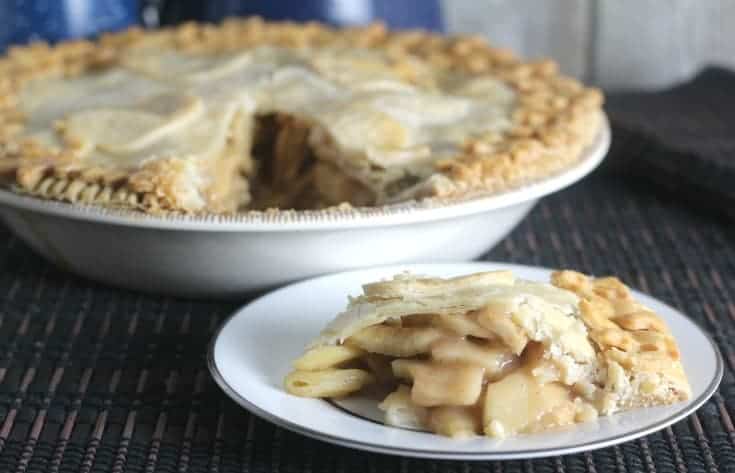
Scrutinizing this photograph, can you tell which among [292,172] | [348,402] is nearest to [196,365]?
[348,402]

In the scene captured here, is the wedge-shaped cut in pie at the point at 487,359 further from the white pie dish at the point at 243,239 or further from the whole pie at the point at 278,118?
the whole pie at the point at 278,118

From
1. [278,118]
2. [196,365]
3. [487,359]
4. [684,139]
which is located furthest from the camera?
[684,139]

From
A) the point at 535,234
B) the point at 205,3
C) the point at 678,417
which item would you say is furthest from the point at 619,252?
the point at 205,3

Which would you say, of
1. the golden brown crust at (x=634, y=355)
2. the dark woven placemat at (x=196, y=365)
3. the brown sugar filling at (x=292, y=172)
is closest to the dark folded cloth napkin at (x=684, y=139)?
the dark woven placemat at (x=196, y=365)

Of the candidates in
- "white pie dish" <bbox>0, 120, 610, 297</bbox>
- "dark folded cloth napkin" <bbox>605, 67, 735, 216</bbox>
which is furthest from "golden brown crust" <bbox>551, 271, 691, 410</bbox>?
"dark folded cloth napkin" <bbox>605, 67, 735, 216</bbox>

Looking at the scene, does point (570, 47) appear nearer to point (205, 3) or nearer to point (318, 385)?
point (205, 3)

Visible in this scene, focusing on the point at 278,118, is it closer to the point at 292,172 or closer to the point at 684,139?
the point at 292,172
